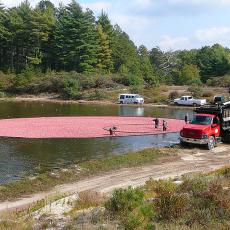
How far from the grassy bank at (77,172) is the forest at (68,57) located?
60604 mm

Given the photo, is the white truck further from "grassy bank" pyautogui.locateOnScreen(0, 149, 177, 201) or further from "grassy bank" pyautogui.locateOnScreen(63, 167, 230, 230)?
"grassy bank" pyautogui.locateOnScreen(63, 167, 230, 230)

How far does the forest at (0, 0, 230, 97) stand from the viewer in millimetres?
94062

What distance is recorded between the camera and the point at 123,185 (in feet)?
70.9

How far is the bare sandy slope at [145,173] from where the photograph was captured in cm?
2030

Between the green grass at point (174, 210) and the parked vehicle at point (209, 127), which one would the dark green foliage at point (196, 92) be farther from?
the green grass at point (174, 210)

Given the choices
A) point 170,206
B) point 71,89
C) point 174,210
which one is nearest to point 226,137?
point 170,206

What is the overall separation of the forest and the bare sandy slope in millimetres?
60808

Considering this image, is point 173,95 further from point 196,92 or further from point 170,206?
point 170,206

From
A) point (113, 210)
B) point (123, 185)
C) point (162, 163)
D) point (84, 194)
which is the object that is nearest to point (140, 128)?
point (162, 163)

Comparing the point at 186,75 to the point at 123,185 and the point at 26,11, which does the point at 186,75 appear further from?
the point at 123,185

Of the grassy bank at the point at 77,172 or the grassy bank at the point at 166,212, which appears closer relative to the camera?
the grassy bank at the point at 166,212

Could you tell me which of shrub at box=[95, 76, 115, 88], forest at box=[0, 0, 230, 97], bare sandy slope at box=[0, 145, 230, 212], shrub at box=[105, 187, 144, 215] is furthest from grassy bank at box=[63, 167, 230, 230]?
shrub at box=[95, 76, 115, 88]

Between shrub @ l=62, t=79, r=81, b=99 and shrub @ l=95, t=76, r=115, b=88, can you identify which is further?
shrub @ l=95, t=76, r=115, b=88

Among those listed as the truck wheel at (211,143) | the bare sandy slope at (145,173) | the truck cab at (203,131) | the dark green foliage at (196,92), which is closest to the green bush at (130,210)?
the bare sandy slope at (145,173)
